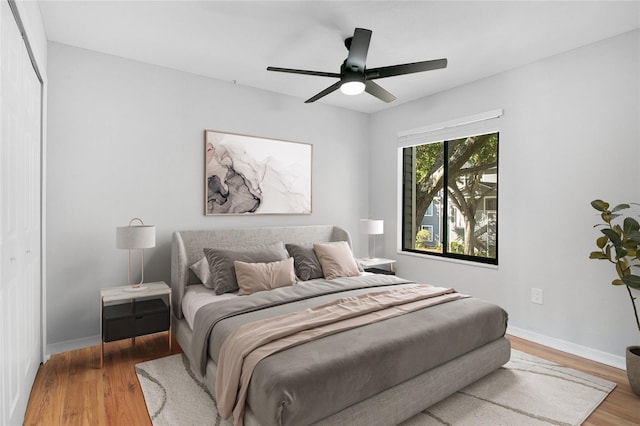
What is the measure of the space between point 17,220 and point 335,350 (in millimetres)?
1887

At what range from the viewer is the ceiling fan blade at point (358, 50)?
2.31m

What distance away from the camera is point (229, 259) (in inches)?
125

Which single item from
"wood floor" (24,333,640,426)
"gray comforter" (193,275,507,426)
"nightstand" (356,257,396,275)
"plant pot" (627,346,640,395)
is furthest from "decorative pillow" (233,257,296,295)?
"plant pot" (627,346,640,395)

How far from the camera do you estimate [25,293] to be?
216 centimetres

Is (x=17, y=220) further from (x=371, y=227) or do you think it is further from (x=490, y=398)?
(x=371, y=227)

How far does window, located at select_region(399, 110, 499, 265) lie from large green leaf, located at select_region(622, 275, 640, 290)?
1332 mm

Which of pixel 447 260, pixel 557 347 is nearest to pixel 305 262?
pixel 447 260

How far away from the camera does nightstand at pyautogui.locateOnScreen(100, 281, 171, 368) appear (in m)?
2.72

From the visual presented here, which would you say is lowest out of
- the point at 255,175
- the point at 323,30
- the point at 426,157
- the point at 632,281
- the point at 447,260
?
the point at 447,260

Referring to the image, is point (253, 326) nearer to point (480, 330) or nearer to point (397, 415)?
point (397, 415)

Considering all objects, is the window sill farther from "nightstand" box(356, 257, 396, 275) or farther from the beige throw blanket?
the beige throw blanket

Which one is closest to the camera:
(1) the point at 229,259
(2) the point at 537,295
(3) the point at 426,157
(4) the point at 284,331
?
(4) the point at 284,331

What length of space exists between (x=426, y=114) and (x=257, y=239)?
255 centimetres

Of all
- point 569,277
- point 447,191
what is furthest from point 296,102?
point 569,277
